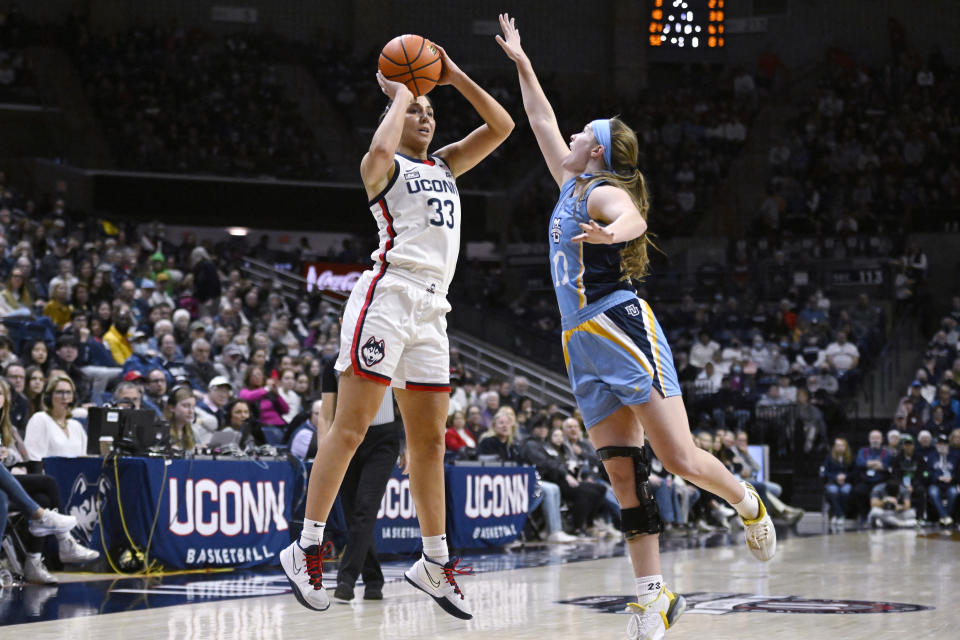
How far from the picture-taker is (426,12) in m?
27.9

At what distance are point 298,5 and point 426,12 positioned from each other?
2.98 metres

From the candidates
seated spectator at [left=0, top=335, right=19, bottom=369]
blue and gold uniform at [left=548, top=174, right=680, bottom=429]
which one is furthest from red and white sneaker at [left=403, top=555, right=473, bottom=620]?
seated spectator at [left=0, top=335, right=19, bottom=369]

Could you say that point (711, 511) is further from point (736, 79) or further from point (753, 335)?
point (736, 79)

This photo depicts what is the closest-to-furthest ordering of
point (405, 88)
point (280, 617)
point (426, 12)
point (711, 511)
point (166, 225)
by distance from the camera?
point (405, 88), point (280, 617), point (711, 511), point (166, 225), point (426, 12)

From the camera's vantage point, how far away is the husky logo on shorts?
4664mm

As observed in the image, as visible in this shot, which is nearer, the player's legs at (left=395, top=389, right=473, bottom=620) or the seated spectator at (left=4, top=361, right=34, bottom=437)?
the player's legs at (left=395, top=389, right=473, bottom=620)

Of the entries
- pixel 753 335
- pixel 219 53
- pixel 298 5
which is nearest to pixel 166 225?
pixel 219 53

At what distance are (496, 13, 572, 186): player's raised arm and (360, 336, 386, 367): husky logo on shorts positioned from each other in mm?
1192

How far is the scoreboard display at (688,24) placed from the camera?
19266 millimetres

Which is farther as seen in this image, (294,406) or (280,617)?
(294,406)

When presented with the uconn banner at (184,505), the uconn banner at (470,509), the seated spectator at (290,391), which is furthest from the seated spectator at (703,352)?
the uconn banner at (184,505)

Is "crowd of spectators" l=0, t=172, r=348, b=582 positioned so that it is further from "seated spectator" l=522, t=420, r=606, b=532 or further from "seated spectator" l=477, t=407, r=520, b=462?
"seated spectator" l=522, t=420, r=606, b=532

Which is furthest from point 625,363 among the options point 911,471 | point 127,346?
point 911,471

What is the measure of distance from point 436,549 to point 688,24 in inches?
632
